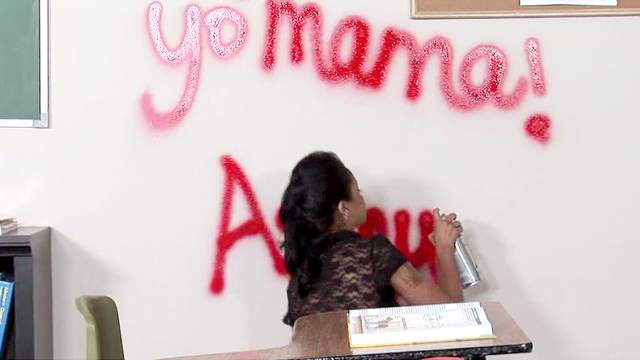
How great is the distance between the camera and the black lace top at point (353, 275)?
2.49 meters

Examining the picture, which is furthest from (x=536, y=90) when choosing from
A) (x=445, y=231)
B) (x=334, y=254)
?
(x=334, y=254)

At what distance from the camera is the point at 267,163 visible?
296cm

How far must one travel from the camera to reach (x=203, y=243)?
2.97m

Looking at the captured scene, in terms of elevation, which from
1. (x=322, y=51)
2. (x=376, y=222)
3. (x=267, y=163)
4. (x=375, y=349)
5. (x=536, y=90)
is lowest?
(x=375, y=349)

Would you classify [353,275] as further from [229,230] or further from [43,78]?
[43,78]

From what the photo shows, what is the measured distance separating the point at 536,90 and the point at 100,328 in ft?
Answer: 5.21

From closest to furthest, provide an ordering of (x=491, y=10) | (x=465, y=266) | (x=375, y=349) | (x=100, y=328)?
(x=100, y=328), (x=375, y=349), (x=465, y=266), (x=491, y=10)

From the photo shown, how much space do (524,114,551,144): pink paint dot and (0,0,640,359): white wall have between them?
0.02m

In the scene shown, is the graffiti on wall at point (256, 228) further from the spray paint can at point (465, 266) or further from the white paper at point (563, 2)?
the white paper at point (563, 2)

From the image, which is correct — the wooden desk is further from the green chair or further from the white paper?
the white paper

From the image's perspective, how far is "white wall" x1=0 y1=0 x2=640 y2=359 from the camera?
295cm

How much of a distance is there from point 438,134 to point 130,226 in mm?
943

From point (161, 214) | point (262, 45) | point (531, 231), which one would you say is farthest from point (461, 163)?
point (161, 214)

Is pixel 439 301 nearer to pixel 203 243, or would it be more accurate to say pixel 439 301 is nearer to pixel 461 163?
pixel 461 163
